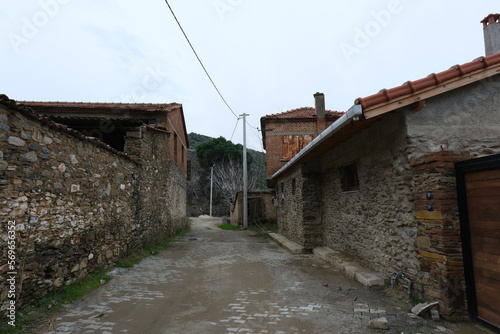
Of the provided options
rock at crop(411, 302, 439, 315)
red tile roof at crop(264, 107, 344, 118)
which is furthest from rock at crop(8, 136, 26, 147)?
red tile roof at crop(264, 107, 344, 118)

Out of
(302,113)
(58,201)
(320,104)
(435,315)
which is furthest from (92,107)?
(435,315)

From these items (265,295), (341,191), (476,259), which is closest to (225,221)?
(341,191)

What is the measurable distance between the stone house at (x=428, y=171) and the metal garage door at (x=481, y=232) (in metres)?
0.02

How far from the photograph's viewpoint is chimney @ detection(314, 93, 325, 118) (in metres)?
16.3

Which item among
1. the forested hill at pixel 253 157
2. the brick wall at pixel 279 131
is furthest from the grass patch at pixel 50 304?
the forested hill at pixel 253 157

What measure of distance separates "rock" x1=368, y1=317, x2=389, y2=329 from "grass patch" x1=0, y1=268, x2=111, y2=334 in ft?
13.0

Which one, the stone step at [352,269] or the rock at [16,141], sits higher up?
the rock at [16,141]

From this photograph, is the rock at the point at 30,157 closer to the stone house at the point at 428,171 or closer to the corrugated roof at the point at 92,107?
the stone house at the point at 428,171

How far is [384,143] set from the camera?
5375 mm

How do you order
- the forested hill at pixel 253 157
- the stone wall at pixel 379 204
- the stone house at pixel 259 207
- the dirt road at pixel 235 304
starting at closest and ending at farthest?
the dirt road at pixel 235 304
the stone wall at pixel 379 204
the stone house at pixel 259 207
the forested hill at pixel 253 157

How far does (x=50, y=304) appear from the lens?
4.29 metres

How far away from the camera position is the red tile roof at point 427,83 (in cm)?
428

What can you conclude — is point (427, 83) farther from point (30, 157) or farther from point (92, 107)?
point (92, 107)

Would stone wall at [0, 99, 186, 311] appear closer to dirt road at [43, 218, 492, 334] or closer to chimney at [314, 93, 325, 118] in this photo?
dirt road at [43, 218, 492, 334]
